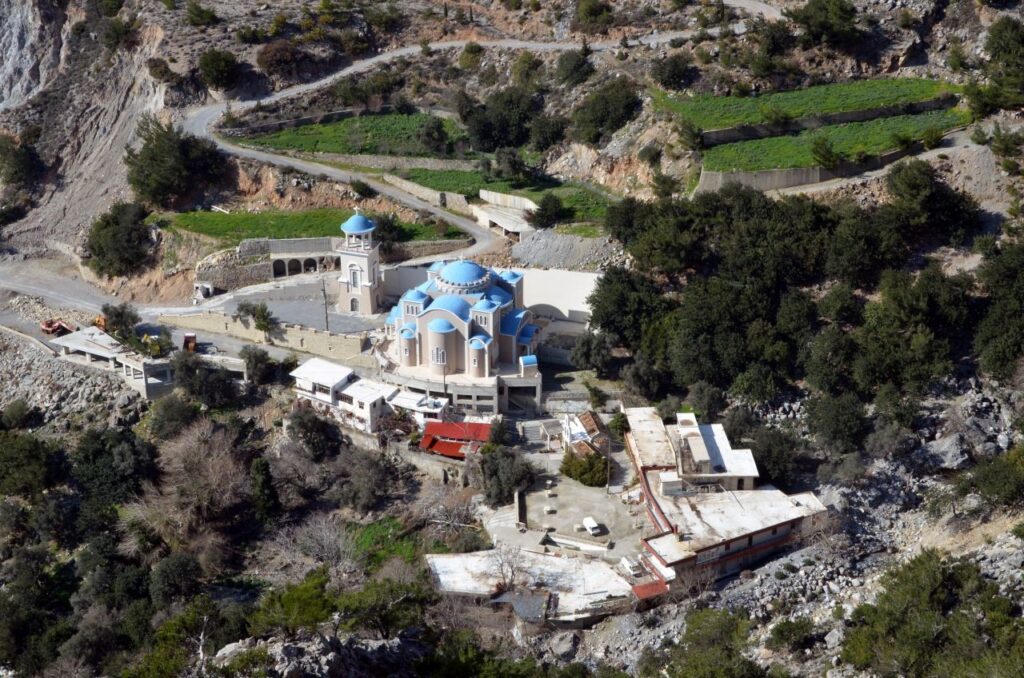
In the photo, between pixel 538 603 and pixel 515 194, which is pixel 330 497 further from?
pixel 515 194

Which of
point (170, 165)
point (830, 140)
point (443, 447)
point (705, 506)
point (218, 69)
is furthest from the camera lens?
point (218, 69)

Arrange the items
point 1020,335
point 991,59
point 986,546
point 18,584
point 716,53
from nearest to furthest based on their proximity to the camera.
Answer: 1. point 986,546
2. point 18,584
3. point 1020,335
4. point 991,59
5. point 716,53

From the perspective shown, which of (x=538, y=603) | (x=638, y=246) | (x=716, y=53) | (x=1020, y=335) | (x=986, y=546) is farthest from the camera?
(x=716, y=53)

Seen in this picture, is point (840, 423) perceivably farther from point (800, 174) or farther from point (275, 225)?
point (275, 225)

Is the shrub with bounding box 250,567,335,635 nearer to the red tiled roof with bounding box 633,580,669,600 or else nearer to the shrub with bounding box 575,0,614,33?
the red tiled roof with bounding box 633,580,669,600

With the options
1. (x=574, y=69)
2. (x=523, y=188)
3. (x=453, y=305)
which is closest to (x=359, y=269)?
(x=453, y=305)

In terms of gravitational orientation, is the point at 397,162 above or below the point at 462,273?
above

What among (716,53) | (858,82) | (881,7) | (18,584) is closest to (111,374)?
(18,584)
